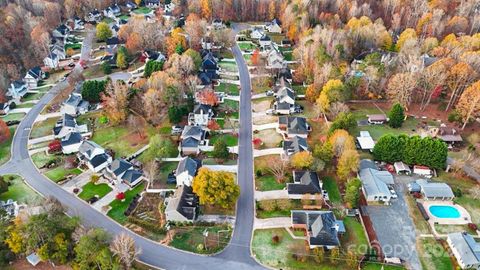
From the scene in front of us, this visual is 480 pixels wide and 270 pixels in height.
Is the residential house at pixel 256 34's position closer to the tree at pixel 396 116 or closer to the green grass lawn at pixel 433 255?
the tree at pixel 396 116

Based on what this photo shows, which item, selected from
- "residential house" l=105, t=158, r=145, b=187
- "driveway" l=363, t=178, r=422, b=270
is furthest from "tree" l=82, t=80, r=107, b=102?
"driveway" l=363, t=178, r=422, b=270

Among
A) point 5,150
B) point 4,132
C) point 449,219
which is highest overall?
point 449,219

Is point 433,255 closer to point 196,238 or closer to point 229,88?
point 196,238

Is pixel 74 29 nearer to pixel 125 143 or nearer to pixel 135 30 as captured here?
pixel 135 30

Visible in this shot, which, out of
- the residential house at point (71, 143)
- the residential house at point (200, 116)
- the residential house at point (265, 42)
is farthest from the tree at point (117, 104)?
the residential house at point (265, 42)

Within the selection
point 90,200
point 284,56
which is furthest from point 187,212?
point 284,56

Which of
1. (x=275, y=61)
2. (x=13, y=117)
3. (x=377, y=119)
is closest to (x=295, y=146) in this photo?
(x=377, y=119)
